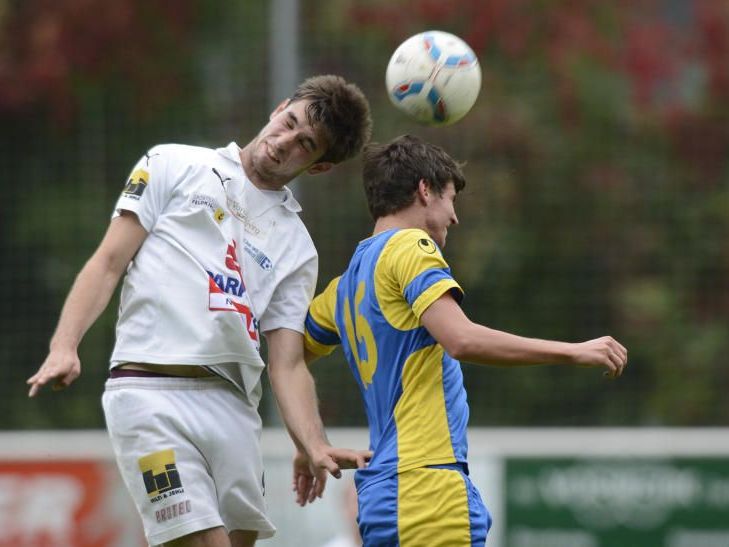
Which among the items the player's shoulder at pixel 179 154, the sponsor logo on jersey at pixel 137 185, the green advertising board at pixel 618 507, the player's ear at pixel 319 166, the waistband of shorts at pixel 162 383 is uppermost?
the player's shoulder at pixel 179 154

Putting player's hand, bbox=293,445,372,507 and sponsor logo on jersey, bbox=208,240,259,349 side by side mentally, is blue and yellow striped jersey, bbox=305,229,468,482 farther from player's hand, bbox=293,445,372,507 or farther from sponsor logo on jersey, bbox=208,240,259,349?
sponsor logo on jersey, bbox=208,240,259,349

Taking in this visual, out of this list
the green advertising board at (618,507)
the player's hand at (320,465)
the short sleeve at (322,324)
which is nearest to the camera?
the player's hand at (320,465)

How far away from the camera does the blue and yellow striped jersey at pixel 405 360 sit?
165 inches

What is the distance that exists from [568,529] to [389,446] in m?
3.48

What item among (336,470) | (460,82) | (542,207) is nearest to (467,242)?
(542,207)

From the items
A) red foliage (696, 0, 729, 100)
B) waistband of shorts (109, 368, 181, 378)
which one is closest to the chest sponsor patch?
waistband of shorts (109, 368, 181, 378)

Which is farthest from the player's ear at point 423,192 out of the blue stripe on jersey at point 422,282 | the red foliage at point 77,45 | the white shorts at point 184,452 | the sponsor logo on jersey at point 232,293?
the red foliage at point 77,45

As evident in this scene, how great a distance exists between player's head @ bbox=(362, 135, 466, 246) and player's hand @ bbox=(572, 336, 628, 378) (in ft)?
2.26

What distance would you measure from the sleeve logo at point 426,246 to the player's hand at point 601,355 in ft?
1.63

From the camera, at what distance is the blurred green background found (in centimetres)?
822

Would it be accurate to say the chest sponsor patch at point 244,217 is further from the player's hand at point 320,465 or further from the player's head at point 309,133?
the player's hand at point 320,465

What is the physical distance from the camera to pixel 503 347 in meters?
4.07

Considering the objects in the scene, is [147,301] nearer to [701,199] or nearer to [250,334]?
[250,334]

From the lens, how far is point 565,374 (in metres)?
8.33
